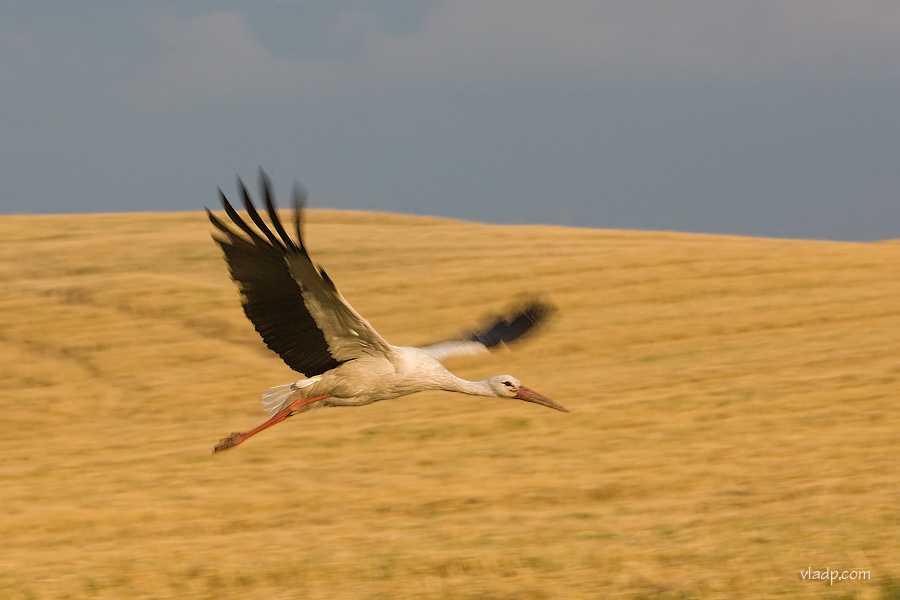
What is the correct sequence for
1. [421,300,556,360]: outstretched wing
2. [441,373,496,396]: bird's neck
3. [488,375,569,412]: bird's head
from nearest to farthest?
[441,373,496,396]: bird's neck → [488,375,569,412]: bird's head → [421,300,556,360]: outstretched wing

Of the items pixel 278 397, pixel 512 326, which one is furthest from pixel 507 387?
pixel 278 397

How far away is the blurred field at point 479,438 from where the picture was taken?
8375 millimetres

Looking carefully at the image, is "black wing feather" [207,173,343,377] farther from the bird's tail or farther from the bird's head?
the bird's head

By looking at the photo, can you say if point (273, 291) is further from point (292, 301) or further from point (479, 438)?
point (479, 438)

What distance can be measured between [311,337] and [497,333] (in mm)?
Answer: 2573

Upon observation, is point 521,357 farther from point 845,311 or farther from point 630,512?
point 630,512

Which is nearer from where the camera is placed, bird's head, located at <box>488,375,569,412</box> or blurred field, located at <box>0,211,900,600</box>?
bird's head, located at <box>488,375,569,412</box>

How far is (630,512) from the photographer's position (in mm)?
10117

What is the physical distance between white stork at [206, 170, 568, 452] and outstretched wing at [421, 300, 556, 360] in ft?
0.51

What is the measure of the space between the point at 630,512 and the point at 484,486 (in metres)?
1.78

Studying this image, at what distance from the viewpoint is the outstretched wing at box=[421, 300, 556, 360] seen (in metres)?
8.70

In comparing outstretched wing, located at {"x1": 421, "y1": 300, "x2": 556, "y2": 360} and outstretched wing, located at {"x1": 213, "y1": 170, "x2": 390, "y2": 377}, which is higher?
outstretched wing, located at {"x1": 421, "y1": 300, "x2": 556, "y2": 360}

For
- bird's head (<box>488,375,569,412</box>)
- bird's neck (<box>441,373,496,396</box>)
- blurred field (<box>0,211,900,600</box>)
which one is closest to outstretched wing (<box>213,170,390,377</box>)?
bird's neck (<box>441,373,496,396</box>)

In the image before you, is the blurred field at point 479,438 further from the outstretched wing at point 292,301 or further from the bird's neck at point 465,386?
the outstretched wing at point 292,301
